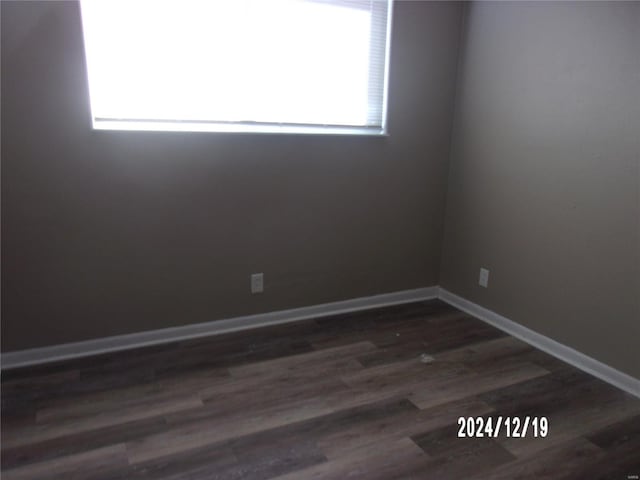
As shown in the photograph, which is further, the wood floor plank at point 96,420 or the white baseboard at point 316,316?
the white baseboard at point 316,316

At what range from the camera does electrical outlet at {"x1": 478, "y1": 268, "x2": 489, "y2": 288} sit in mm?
3047

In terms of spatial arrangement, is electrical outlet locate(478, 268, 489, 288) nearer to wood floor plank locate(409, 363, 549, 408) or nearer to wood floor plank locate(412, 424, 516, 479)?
wood floor plank locate(409, 363, 549, 408)

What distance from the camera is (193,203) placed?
2.60 m

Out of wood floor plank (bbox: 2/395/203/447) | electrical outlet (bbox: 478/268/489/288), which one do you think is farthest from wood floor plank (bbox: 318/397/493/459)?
electrical outlet (bbox: 478/268/489/288)

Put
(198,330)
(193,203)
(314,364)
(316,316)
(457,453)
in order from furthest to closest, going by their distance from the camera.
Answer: (316,316)
(198,330)
(193,203)
(314,364)
(457,453)

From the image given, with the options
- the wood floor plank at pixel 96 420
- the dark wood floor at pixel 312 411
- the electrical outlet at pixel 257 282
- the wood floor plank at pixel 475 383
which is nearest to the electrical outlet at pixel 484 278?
the dark wood floor at pixel 312 411

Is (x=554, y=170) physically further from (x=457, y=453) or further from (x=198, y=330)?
(x=198, y=330)

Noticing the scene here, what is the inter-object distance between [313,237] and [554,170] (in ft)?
4.69

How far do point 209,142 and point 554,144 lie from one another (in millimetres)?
1876

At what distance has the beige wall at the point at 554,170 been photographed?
2221mm

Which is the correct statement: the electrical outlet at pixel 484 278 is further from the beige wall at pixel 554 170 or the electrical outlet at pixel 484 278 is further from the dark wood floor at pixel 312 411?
the dark wood floor at pixel 312 411

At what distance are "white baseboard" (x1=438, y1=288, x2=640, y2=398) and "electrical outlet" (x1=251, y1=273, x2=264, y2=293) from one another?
4.54 ft

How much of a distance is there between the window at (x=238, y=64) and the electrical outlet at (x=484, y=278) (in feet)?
3.87

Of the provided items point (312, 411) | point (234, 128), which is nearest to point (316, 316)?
point (312, 411)
